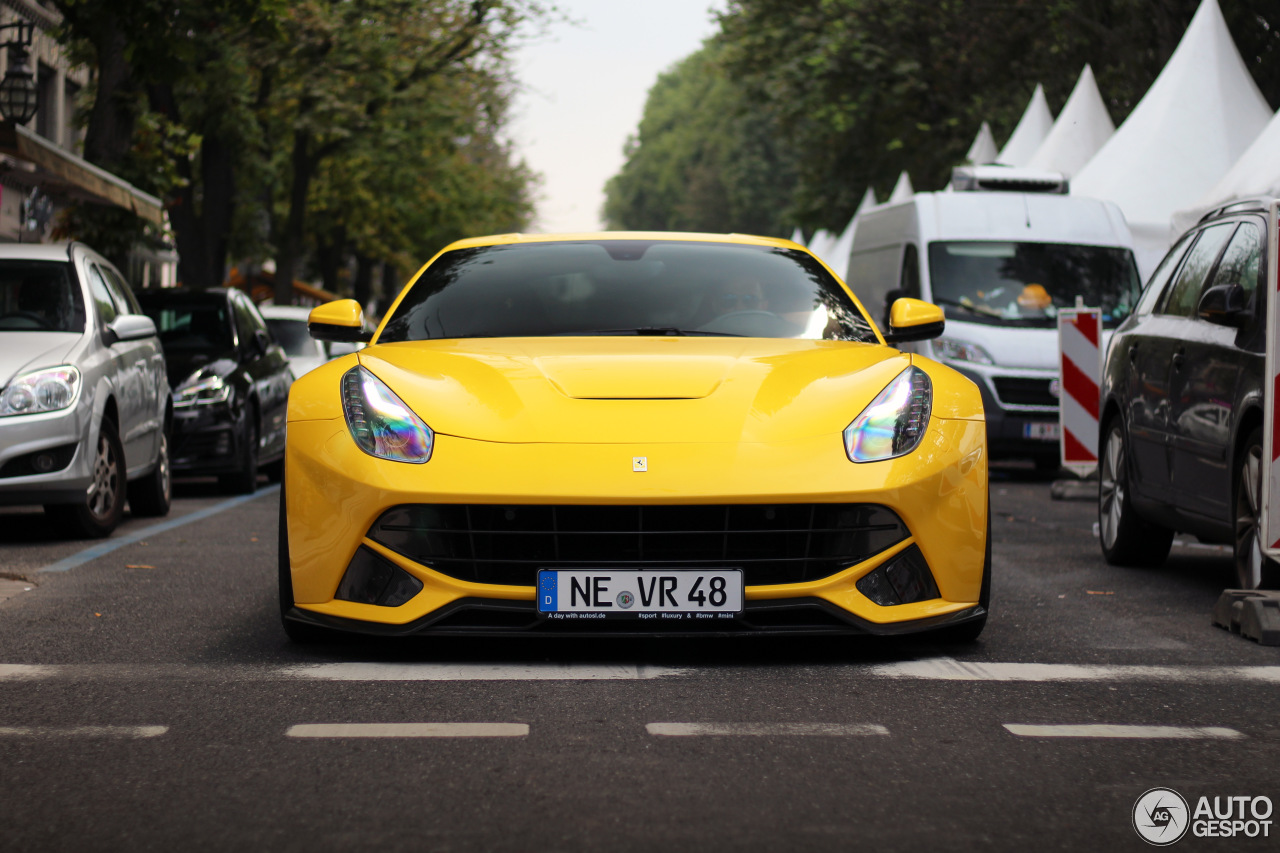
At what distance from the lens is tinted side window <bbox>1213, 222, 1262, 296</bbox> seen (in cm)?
722

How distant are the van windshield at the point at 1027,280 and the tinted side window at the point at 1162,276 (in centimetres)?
705

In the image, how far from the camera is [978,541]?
5414mm

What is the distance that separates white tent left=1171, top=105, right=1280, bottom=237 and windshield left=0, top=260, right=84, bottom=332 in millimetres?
8931

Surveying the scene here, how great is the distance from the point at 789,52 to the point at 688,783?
3245 cm

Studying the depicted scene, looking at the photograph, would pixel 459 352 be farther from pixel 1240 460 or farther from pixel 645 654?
pixel 1240 460

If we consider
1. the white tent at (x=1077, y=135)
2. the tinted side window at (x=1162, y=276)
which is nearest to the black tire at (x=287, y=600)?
the tinted side window at (x=1162, y=276)

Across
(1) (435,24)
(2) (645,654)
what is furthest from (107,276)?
(1) (435,24)

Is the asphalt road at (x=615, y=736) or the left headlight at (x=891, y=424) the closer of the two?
the asphalt road at (x=615, y=736)

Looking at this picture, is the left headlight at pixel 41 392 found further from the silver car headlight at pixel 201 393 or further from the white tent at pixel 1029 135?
the white tent at pixel 1029 135

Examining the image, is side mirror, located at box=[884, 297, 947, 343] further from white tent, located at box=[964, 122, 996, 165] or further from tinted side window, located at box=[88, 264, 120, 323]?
white tent, located at box=[964, 122, 996, 165]

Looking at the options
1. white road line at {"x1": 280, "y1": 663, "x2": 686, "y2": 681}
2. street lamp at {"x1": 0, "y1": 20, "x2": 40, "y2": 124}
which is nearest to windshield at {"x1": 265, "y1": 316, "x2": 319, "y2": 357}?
street lamp at {"x1": 0, "y1": 20, "x2": 40, "y2": 124}

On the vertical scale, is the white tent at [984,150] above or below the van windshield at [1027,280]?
above

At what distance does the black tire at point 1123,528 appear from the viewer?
27.3 feet

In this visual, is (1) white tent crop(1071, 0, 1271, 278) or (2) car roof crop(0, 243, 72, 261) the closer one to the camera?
(2) car roof crop(0, 243, 72, 261)
